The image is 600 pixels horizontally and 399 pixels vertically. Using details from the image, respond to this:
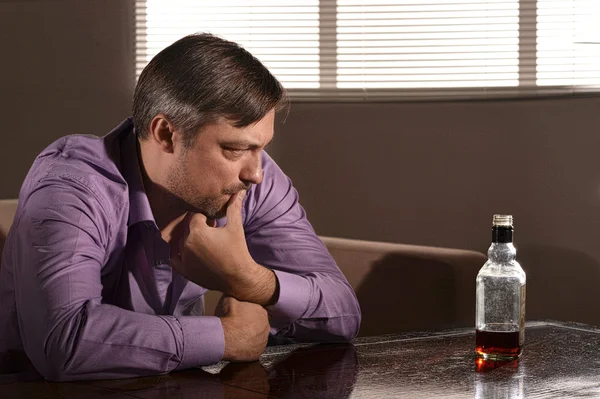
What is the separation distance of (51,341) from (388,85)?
2.05m

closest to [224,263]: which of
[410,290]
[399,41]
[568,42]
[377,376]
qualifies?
[377,376]

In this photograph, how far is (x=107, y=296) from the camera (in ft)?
5.27

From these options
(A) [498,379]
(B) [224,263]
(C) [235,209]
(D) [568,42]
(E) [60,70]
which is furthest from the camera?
(E) [60,70]

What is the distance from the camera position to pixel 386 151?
3.14 meters

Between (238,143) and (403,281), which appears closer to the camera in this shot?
(238,143)

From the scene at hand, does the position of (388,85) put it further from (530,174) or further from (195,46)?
(195,46)

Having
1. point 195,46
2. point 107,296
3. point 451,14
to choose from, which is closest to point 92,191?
point 107,296

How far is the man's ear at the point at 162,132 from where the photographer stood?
1.62 metres

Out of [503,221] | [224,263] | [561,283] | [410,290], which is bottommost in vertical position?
[561,283]

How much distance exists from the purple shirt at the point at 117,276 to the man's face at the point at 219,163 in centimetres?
9

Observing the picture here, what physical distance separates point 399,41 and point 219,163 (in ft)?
5.58

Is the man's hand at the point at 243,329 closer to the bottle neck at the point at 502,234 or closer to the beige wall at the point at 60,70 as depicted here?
the bottle neck at the point at 502,234

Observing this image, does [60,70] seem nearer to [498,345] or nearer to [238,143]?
[238,143]

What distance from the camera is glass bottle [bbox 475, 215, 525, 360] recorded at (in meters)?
1.39
